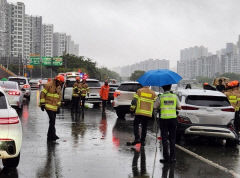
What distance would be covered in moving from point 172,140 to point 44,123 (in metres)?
7.27

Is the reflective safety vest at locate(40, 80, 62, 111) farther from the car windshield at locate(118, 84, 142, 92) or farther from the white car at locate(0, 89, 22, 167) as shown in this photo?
the car windshield at locate(118, 84, 142, 92)

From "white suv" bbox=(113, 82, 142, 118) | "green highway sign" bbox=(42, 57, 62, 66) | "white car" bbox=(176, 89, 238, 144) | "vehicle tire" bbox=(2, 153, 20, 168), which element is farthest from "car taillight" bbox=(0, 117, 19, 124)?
"green highway sign" bbox=(42, 57, 62, 66)

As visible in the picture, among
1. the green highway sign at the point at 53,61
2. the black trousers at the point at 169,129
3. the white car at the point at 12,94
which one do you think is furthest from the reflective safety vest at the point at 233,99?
the green highway sign at the point at 53,61

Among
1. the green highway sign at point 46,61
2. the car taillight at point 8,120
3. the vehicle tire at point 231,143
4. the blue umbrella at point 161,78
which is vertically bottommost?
the vehicle tire at point 231,143

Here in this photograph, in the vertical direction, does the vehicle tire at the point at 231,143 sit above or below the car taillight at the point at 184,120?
below

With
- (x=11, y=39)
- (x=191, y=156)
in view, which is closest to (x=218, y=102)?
(x=191, y=156)

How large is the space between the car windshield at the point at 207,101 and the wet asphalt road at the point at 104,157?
3.65 feet

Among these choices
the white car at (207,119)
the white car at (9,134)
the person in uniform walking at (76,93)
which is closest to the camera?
the white car at (9,134)

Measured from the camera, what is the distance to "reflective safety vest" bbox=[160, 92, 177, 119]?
7.80 m

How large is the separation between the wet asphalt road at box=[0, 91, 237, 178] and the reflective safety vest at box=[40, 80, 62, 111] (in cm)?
98

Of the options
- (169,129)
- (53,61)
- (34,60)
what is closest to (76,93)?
(169,129)

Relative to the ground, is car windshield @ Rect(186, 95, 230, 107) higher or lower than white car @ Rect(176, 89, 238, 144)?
higher

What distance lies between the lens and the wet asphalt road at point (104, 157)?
6.74 metres

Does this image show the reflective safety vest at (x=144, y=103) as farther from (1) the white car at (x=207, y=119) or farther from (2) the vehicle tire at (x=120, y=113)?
(2) the vehicle tire at (x=120, y=113)
